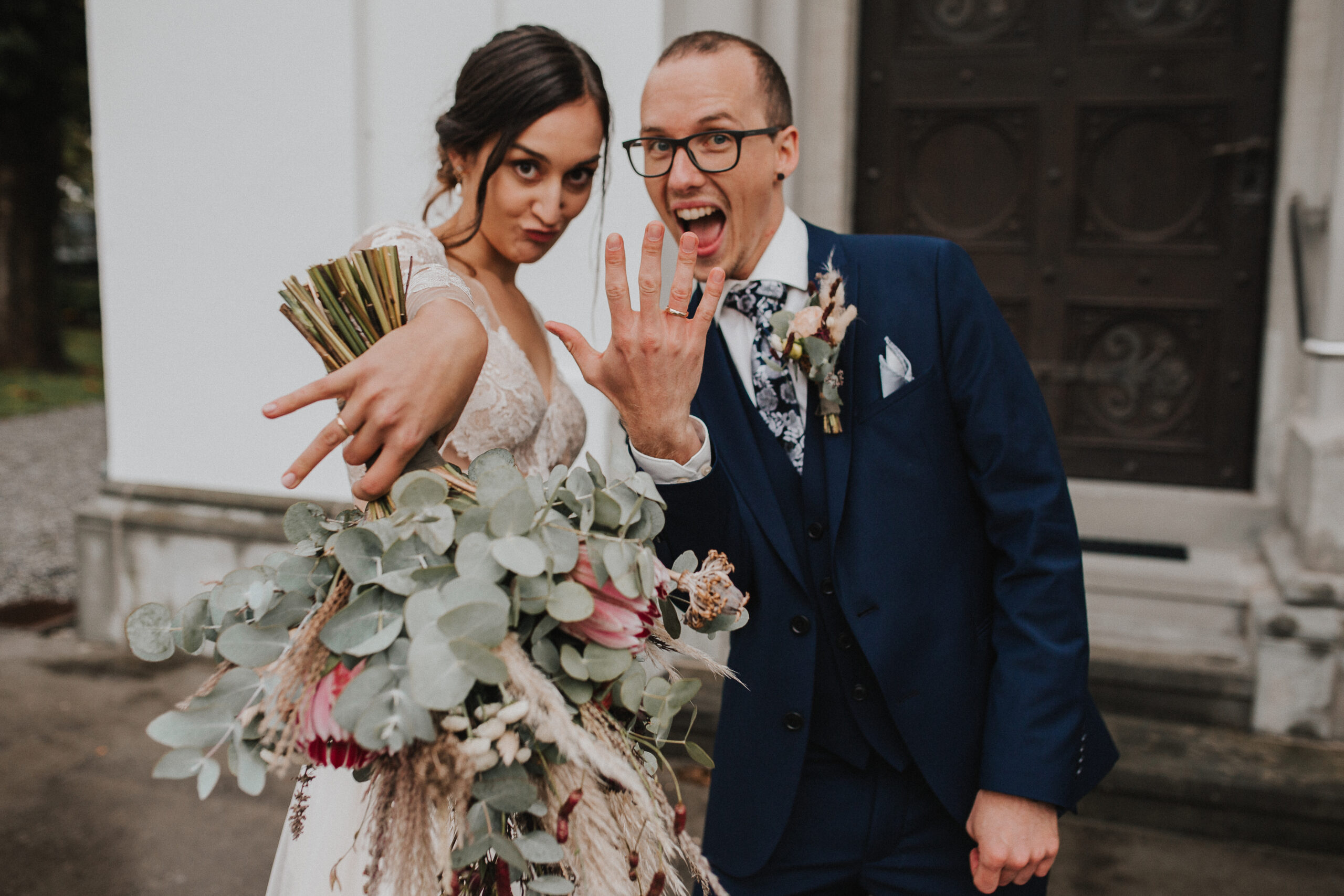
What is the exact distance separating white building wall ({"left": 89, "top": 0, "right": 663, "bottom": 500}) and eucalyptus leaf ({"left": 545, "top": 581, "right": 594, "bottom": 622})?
9.37ft

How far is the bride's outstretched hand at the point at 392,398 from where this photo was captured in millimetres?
1211

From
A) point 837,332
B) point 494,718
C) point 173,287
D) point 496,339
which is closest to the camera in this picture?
point 494,718

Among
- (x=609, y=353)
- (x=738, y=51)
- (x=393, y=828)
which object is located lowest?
(x=393, y=828)

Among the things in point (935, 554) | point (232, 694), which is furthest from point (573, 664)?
point (935, 554)

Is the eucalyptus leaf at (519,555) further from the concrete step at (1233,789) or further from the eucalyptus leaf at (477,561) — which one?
the concrete step at (1233,789)

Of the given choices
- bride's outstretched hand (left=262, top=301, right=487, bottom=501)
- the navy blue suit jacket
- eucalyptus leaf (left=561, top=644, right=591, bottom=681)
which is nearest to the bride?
bride's outstretched hand (left=262, top=301, right=487, bottom=501)

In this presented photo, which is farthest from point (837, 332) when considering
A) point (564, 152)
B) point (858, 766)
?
point (858, 766)

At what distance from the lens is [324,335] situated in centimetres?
132

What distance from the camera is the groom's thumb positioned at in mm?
1366

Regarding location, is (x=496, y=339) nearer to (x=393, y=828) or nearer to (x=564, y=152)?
(x=564, y=152)

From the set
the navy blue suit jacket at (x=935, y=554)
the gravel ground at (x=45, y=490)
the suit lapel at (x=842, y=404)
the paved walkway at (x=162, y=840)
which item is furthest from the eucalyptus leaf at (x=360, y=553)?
the gravel ground at (x=45, y=490)

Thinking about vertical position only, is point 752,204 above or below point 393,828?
above

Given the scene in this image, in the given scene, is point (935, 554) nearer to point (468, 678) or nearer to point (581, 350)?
point (581, 350)

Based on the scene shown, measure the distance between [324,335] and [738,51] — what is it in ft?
2.99
